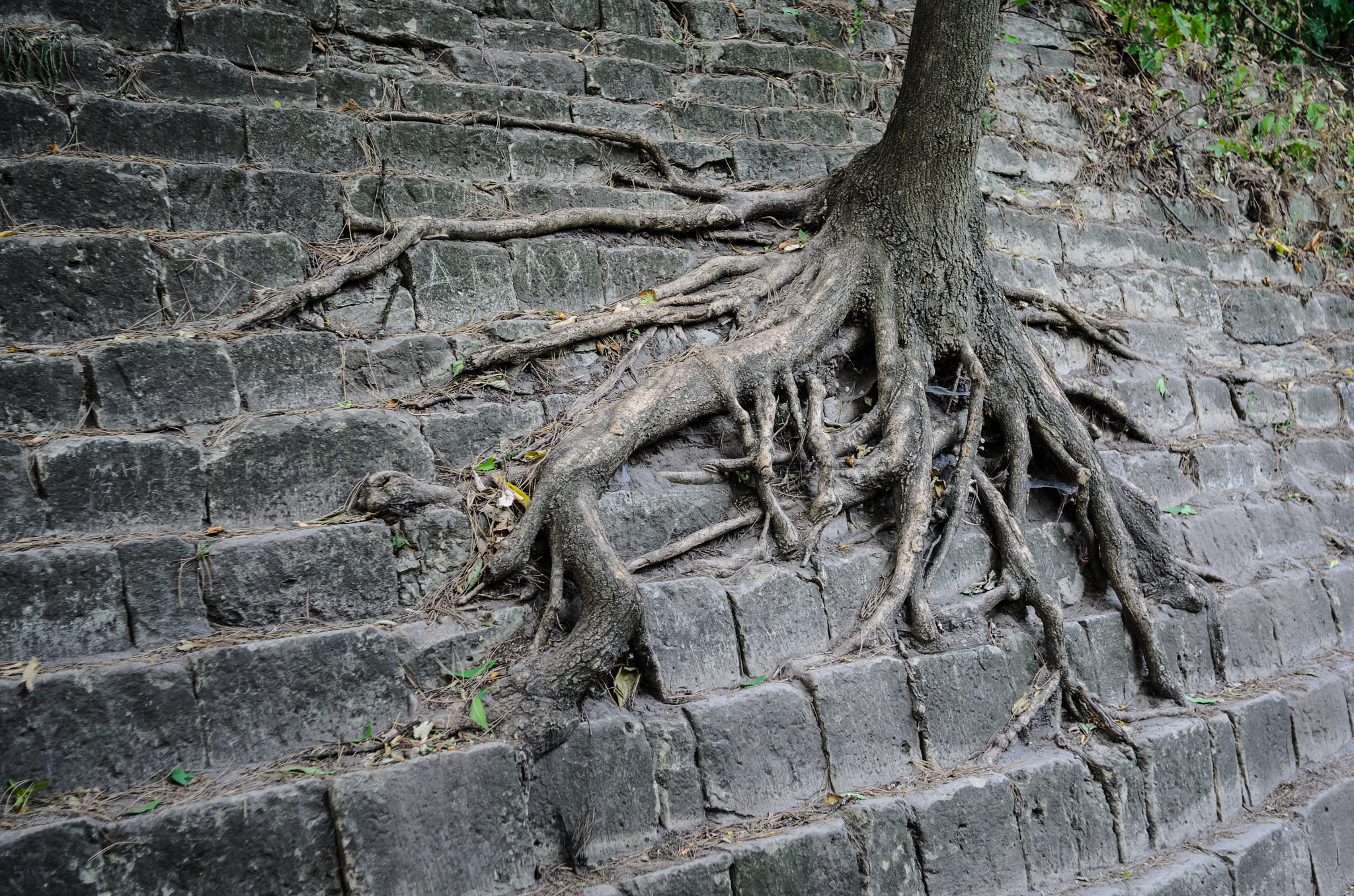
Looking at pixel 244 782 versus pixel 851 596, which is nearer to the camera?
pixel 244 782

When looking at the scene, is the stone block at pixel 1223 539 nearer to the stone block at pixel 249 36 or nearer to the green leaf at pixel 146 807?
the green leaf at pixel 146 807

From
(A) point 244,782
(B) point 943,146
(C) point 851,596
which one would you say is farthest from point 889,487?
(A) point 244,782

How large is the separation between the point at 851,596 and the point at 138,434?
2452 millimetres

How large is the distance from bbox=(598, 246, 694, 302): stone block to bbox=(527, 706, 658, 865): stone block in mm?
1893

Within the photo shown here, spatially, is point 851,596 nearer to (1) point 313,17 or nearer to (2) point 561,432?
(2) point 561,432

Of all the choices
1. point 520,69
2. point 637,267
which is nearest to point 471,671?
point 637,267

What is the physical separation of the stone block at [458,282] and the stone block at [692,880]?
212 centimetres

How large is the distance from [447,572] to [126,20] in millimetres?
2738

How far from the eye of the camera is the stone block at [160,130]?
10.9 ft

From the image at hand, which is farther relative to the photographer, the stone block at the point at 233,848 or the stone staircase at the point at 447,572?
the stone staircase at the point at 447,572

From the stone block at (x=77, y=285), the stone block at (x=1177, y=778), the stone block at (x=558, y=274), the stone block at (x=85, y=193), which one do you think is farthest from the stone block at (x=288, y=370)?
the stone block at (x=1177, y=778)

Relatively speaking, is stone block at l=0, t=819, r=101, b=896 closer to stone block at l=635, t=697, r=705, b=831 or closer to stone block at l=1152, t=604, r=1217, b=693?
stone block at l=635, t=697, r=705, b=831

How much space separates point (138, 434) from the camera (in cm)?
272

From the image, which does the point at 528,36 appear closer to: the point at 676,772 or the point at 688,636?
the point at 688,636
